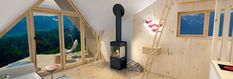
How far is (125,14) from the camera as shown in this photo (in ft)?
13.2

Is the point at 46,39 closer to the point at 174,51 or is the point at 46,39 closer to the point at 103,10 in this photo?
the point at 103,10

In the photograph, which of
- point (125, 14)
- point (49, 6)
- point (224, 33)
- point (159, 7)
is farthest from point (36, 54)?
point (224, 33)

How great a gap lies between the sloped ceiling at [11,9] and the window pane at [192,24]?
11.7 feet

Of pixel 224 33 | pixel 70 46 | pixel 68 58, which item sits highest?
pixel 224 33

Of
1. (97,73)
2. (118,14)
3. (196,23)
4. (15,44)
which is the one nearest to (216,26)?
(196,23)

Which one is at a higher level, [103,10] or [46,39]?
[103,10]

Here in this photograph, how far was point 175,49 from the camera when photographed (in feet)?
10.6

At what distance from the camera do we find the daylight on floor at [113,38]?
108 inches

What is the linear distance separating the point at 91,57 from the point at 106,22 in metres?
1.56

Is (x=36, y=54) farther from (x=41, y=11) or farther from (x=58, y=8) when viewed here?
(x=58, y=8)

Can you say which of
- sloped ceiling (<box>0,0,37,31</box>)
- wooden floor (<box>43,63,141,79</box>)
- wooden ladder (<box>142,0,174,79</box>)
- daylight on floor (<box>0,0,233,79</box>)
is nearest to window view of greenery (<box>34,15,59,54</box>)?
daylight on floor (<box>0,0,233,79</box>)

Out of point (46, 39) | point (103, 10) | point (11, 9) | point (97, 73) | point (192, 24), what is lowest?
point (97, 73)

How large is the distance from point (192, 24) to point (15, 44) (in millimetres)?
4411

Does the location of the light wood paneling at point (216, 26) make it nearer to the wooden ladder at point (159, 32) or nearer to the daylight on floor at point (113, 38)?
the daylight on floor at point (113, 38)
